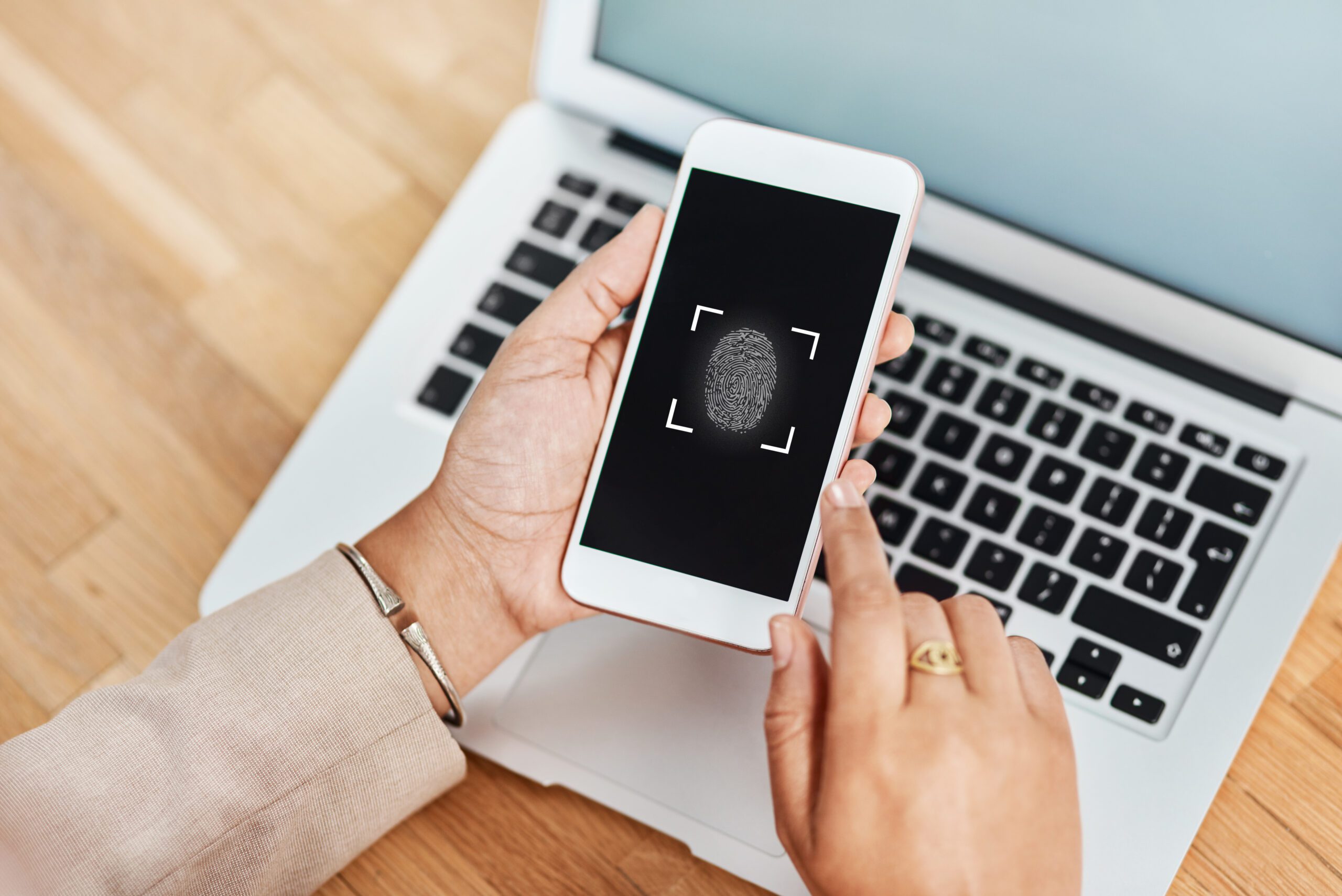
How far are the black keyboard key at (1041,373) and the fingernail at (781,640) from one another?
0.24 m

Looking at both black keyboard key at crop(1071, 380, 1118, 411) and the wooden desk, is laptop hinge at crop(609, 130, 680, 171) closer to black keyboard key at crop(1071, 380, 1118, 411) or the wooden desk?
the wooden desk

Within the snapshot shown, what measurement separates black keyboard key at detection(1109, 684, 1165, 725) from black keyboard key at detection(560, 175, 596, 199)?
415mm

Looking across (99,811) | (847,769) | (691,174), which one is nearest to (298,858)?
(99,811)

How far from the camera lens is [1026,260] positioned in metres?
0.53

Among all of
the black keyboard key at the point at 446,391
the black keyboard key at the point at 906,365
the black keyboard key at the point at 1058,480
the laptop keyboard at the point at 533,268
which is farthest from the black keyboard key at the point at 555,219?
the black keyboard key at the point at 1058,480

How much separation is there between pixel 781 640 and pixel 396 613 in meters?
0.21

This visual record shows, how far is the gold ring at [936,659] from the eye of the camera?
0.37m

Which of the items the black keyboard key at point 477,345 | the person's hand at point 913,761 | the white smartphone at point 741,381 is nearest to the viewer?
the person's hand at point 913,761

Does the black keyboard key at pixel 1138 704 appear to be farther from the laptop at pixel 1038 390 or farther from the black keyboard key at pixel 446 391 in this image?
the black keyboard key at pixel 446 391

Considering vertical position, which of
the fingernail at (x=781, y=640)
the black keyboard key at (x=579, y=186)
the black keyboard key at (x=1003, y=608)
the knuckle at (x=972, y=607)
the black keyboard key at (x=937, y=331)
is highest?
the black keyboard key at (x=937, y=331)

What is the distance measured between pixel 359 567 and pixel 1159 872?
429mm

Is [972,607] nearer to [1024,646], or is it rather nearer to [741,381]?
[1024,646]

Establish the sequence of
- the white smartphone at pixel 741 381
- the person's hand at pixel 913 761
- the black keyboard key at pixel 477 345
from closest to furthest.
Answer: the person's hand at pixel 913 761
the white smartphone at pixel 741 381
the black keyboard key at pixel 477 345

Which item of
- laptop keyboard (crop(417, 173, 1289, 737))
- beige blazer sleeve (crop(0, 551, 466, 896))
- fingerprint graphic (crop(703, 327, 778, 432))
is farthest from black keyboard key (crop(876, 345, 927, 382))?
beige blazer sleeve (crop(0, 551, 466, 896))
